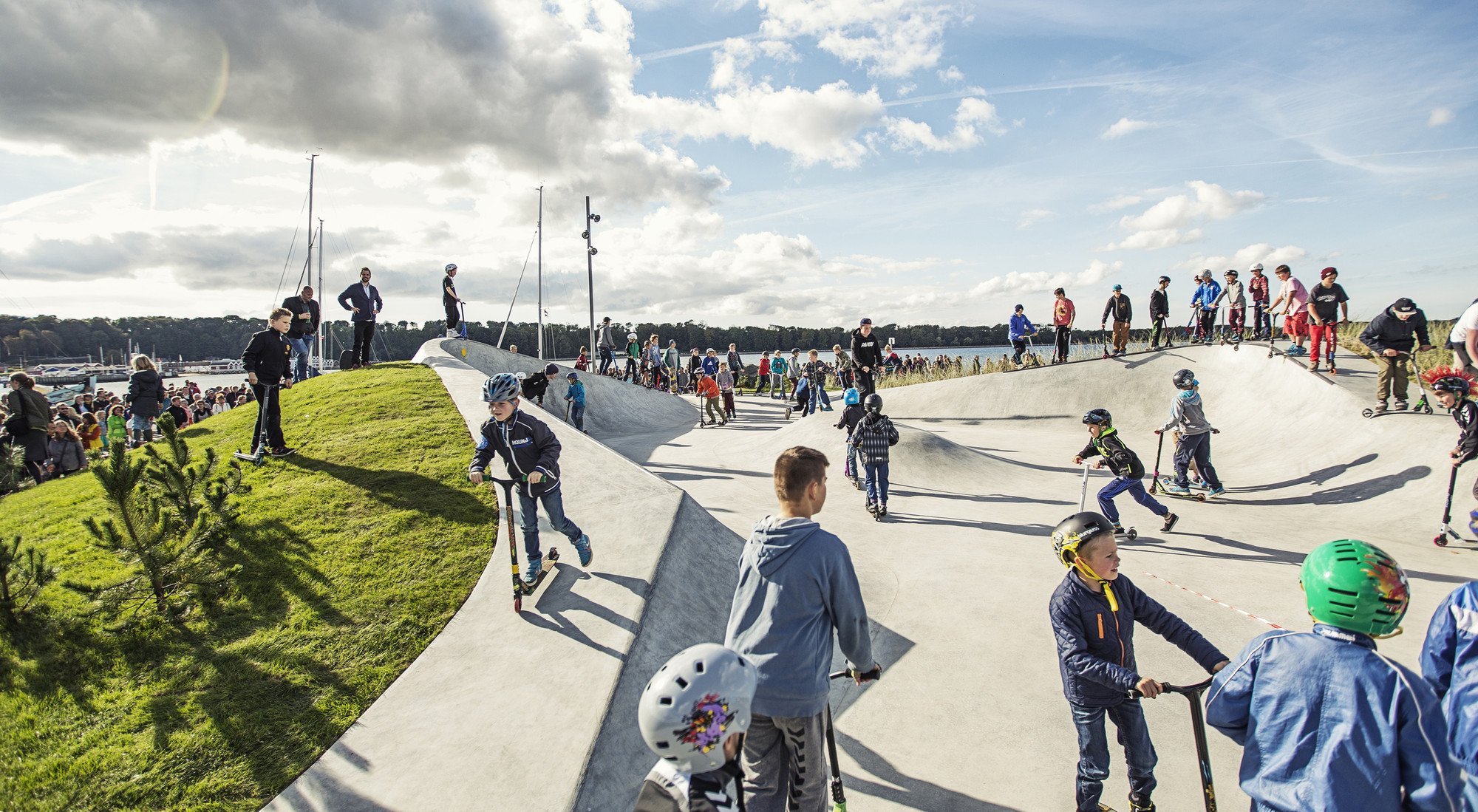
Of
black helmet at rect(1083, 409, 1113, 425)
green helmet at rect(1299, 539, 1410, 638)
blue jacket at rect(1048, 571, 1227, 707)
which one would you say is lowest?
blue jacket at rect(1048, 571, 1227, 707)

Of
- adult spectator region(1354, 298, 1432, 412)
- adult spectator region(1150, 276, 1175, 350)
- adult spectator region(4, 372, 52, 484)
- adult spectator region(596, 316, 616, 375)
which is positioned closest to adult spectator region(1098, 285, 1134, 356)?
adult spectator region(1150, 276, 1175, 350)

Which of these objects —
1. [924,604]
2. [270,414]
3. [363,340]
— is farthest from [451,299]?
[924,604]

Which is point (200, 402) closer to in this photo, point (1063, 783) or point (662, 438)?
point (662, 438)

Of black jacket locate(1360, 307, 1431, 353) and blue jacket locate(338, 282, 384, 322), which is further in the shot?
blue jacket locate(338, 282, 384, 322)

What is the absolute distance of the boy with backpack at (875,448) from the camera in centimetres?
925

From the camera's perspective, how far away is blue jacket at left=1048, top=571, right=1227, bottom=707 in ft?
10.3

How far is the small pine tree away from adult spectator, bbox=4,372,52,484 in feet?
22.5

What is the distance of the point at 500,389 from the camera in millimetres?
5605

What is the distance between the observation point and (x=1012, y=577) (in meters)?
6.94

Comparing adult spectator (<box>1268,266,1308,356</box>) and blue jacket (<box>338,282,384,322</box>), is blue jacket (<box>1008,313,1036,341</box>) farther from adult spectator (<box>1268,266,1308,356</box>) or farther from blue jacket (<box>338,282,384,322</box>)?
blue jacket (<box>338,282,384,322</box>)

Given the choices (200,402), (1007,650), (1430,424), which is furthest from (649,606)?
(200,402)

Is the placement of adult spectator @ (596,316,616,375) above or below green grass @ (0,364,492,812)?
above

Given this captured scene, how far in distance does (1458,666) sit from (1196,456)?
8.80 metres

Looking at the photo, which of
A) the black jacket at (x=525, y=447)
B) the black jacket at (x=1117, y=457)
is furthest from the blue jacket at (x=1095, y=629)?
the black jacket at (x=1117, y=457)
